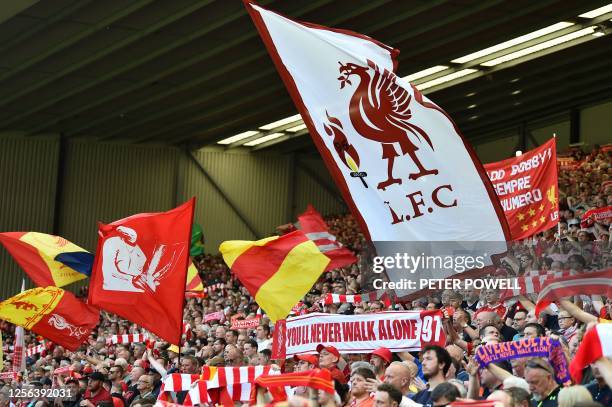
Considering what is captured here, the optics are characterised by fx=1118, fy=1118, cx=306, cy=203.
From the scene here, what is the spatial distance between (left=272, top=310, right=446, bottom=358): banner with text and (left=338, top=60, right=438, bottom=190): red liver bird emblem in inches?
45.4

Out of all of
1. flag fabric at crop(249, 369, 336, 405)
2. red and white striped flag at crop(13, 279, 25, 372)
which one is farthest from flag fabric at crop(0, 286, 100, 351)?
flag fabric at crop(249, 369, 336, 405)

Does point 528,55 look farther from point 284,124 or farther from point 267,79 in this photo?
point 284,124

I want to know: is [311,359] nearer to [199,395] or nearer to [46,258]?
[199,395]

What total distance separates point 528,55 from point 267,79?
6.82 metres

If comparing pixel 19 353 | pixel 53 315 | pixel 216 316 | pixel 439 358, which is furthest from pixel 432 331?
pixel 216 316

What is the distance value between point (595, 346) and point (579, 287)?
5.54ft

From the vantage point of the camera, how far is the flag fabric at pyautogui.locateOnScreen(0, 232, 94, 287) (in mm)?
17325

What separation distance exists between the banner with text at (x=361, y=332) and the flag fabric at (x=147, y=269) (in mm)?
2271

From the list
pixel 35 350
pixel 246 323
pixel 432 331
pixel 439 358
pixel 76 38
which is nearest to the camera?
pixel 439 358

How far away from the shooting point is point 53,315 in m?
16.1

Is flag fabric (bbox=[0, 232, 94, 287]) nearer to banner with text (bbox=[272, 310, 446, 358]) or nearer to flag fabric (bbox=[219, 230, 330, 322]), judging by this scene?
flag fabric (bbox=[219, 230, 330, 322])

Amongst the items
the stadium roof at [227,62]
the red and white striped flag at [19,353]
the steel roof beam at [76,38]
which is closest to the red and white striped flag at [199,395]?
the red and white striped flag at [19,353]

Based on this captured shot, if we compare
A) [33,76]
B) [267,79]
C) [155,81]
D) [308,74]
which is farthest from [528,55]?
[308,74]

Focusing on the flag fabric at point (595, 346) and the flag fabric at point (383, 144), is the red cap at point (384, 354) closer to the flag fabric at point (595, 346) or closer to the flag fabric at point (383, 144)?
the flag fabric at point (383, 144)
